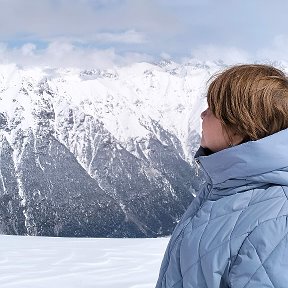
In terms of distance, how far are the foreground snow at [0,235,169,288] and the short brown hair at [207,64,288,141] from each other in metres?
4.74

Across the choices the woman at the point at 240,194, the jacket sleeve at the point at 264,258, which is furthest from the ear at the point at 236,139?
the jacket sleeve at the point at 264,258

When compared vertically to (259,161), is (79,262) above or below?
below

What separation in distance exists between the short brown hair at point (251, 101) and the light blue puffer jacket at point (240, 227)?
8 cm

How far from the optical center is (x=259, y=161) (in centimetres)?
186

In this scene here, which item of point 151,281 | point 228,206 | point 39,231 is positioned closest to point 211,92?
point 228,206

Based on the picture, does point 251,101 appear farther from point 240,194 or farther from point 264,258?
point 264,258

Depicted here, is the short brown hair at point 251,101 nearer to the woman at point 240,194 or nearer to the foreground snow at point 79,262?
the woman at point 240,194

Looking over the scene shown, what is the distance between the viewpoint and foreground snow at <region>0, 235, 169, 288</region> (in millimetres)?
6598

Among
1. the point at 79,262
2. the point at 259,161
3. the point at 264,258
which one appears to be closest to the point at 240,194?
the point at 259,161

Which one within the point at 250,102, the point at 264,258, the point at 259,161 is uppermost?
the point at 250,102

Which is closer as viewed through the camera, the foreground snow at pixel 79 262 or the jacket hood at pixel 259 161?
the jacket hood at pixel 259 161

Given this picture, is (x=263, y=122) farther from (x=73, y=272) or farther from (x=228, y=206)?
(x=73, y=272)

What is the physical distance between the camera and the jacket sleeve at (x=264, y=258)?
167 cm

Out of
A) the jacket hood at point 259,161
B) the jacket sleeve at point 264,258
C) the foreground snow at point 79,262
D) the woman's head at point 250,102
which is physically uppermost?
the woman's head at point 250,102
